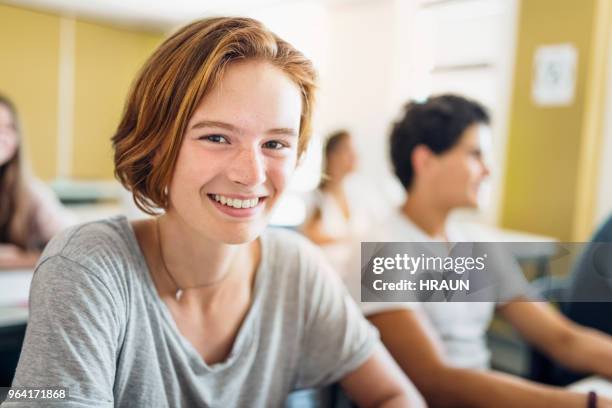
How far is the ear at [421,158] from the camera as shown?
97cm

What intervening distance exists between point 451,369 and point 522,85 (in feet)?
3.83

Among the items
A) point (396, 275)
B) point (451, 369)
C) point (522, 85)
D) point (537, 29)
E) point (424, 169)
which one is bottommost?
point (451, 369)

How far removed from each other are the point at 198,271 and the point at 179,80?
9.5 inches

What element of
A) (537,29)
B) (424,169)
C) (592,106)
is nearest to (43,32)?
(424,169)

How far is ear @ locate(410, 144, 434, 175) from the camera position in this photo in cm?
97

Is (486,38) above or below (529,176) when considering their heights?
above

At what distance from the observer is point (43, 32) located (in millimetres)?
647

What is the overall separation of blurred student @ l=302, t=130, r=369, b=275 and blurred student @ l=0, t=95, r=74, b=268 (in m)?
1.41

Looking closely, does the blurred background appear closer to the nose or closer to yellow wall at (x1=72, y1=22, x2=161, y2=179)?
yellow wall at (x1=72, y1=22, x2=161, y2=179)

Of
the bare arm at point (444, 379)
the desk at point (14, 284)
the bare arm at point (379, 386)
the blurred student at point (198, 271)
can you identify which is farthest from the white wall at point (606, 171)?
the desk at point (14, 284)

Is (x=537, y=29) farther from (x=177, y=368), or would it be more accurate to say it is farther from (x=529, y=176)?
(x=177, y=368)

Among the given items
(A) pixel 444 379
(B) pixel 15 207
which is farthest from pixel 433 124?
(B) pixel 15 207

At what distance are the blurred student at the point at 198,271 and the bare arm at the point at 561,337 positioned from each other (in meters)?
0.42

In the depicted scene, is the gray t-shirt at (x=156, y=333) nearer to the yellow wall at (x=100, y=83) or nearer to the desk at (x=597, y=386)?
the yellow wall at (x=100, y=83)
